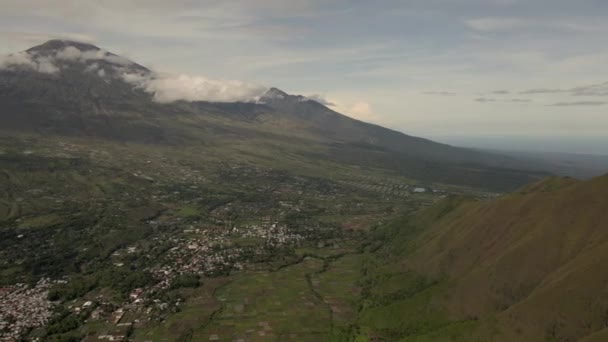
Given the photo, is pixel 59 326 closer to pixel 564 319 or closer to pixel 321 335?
pixel 321 335

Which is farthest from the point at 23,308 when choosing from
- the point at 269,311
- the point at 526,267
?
the point at 526,267

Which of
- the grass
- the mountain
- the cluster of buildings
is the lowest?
the cluster of buildings

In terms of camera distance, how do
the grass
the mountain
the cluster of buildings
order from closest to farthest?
the mountain → the cluster of buildings → the grass

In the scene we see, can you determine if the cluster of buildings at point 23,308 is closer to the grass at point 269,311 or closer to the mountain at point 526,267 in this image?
the grass at point 269,311

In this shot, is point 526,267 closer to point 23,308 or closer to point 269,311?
point 269,311

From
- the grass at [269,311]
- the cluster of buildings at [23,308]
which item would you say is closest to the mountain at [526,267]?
the grass at [269,311]

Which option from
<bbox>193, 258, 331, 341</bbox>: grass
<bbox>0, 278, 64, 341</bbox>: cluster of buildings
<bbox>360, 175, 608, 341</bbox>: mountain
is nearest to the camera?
<bbox>360, 175, 608, 341</bbox>: mountain

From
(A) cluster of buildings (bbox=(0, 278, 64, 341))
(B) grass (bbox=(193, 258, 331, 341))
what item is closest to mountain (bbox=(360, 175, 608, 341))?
(B) grass (bbox=(193, 258, 331, 341))

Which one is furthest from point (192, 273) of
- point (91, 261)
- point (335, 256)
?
point (335, 256)

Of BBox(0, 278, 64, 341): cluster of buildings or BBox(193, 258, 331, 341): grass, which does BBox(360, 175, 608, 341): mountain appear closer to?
BBox(193, 258, 331, 341): grass
